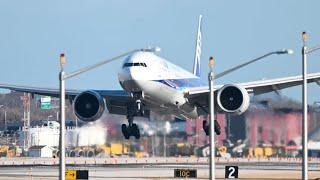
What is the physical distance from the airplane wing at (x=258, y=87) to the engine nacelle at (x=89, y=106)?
24.5 ft

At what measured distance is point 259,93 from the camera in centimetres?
7669

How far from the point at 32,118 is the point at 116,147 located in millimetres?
19992

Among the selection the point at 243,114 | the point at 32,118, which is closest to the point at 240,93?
the point at 243,114

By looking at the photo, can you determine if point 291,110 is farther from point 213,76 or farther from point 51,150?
point 51,150

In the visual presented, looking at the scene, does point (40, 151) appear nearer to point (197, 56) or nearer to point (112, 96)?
point (197, 56)

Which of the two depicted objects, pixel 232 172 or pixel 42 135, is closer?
pixel 232 172

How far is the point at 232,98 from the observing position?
2837 inches

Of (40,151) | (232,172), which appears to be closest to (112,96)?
(232,172)

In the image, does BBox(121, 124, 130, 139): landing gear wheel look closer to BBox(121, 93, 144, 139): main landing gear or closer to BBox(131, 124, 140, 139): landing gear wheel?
BBox(121, 93, 144, 139): main landing gear

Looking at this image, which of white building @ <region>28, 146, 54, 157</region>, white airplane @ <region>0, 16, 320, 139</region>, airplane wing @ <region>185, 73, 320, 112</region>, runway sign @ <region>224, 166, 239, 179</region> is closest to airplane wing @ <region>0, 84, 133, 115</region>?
white airplane @ <region>0, 16, 320, 139</region>

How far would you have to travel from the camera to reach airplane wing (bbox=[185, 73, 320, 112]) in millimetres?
71750

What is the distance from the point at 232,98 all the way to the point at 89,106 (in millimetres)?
11955

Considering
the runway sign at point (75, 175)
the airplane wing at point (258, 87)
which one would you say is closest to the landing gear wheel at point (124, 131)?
the airplane wing at point (258, 87)

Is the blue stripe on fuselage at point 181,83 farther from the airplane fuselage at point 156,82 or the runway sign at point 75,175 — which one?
the runway sign at point 75,175
